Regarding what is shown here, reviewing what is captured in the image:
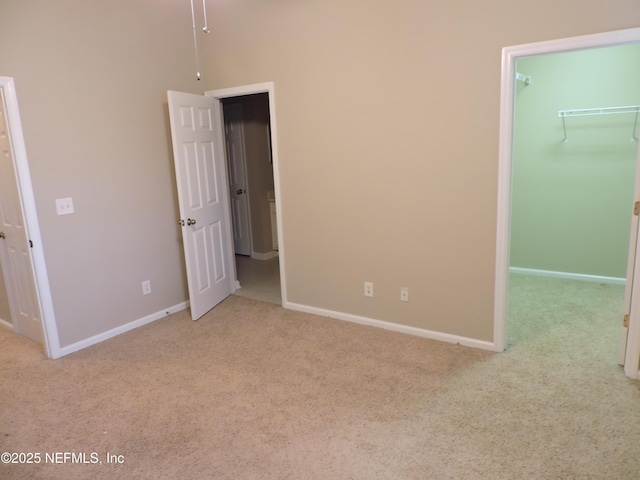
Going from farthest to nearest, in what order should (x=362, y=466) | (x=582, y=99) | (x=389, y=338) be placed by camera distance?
(x=582, y=99) → (x=389, y=338) → (x=362, y=466)

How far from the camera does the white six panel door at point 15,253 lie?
10.3 feet

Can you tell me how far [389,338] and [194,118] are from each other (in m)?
2.57

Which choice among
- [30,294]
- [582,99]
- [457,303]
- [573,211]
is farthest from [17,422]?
[582,99]

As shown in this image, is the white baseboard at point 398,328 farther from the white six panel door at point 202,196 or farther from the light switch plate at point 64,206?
the light switch plate at point 64,206

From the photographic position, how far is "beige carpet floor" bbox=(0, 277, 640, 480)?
6.84 feet

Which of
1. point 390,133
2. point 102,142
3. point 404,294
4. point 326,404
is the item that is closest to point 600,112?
point 390,133

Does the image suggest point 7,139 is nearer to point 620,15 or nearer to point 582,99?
point 620,15

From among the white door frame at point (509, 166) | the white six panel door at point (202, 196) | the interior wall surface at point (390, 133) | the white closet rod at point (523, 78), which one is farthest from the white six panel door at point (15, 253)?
the white closet rod at point (523, 78)

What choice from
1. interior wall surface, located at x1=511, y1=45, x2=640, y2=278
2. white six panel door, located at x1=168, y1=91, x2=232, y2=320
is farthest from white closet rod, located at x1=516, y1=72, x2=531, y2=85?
white six panel door, located at x1=168, y1=91, x2=232, y2=320

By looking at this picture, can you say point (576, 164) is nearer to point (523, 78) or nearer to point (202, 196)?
point (523, 78)

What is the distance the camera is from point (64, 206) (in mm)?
3232

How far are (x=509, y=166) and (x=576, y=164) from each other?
6.69 ft

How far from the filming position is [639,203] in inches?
99.1

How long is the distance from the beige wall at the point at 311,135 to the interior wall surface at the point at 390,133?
0.01 m
